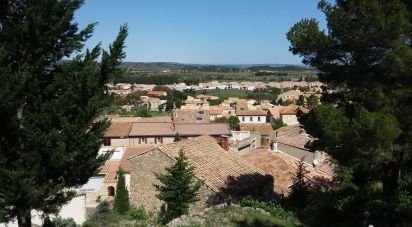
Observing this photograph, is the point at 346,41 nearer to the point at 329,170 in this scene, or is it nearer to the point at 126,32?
the point at 126,32

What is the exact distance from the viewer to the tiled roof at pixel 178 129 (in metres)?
62.7

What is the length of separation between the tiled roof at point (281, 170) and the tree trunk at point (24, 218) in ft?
62.6

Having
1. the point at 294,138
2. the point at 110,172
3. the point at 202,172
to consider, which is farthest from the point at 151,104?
the point at 202,172

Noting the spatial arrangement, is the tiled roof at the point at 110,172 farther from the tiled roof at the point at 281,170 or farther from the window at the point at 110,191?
the tiled roof at the point at 281,170

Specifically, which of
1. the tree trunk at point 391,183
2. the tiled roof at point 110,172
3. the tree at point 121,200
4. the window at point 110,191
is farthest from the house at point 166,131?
the tree trunk at point 391,183

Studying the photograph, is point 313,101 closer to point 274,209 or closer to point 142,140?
point 274,209

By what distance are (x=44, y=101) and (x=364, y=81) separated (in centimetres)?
1096

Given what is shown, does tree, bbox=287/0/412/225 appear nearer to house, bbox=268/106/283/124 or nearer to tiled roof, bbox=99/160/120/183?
tiled roof, bbox=99/160/120/183

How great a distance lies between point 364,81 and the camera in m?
15.8

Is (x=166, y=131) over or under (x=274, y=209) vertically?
under

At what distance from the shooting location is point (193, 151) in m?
25.8

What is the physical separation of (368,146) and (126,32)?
8947mm

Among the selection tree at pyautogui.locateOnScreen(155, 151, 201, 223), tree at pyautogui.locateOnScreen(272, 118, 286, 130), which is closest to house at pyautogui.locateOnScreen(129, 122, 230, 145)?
tree at pyautogui.locateOnScreen(272, 118, 286, 130)

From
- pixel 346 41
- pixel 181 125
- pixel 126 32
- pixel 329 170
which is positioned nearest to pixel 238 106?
pixel 181 125
